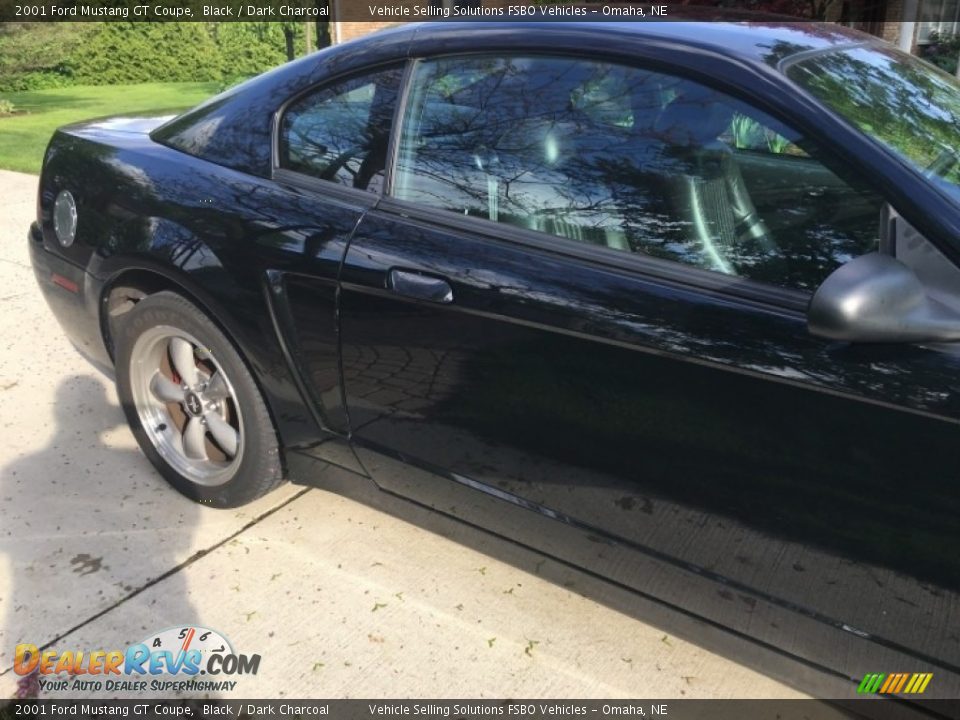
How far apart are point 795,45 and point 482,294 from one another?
3.21ft

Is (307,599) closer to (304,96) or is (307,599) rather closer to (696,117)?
(304,96)

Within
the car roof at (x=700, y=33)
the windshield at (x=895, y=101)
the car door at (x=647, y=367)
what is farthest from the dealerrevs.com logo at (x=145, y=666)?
the windshield at (x=895, y=101)

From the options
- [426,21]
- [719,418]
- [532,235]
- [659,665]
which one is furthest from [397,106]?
[659,665]

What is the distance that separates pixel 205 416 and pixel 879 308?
7.02 feet

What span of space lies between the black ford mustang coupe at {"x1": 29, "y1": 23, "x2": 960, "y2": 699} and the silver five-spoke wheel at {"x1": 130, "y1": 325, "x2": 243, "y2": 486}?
48mm

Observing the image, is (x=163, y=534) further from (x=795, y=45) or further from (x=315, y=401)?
(x=795, y=45)

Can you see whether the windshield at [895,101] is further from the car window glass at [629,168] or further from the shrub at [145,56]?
the shrub at [145,56]

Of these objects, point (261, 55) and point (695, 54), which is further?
point (261, 55)

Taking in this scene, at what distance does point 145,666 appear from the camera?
232cm

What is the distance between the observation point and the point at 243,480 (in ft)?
9.11

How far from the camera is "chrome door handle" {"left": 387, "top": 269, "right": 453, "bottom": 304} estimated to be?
82.6 inches

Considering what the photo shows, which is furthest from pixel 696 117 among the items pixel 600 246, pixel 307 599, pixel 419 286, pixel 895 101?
pixel 307 599

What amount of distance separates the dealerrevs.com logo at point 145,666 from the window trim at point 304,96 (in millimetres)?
1330

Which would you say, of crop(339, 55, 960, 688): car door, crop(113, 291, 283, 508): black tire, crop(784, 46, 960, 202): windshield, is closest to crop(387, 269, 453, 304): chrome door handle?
crop(339, 55, 960, 688): car door
